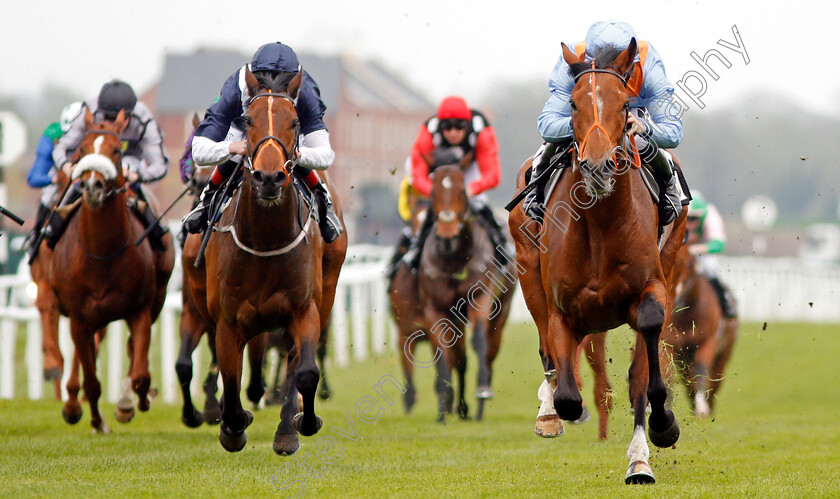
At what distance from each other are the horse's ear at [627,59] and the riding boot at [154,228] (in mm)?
3970

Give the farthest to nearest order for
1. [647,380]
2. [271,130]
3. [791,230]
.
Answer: [791,230] < [647,380] < [271,130]

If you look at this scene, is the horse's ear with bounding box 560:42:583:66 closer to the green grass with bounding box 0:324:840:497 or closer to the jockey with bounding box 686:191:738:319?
the green grass with bounding box 0:324:840:497

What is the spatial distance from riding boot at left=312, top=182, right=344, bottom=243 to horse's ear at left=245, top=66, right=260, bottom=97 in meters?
0.94

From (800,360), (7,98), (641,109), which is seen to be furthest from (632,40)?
(7,98)

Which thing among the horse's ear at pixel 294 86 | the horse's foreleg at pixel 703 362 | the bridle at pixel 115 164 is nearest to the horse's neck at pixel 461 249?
the horse's foreleg at pixel 703 362

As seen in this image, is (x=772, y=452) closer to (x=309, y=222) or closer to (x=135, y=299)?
(x=309, y=222)

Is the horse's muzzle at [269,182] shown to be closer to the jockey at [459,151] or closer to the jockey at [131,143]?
the jockey at [131,143]

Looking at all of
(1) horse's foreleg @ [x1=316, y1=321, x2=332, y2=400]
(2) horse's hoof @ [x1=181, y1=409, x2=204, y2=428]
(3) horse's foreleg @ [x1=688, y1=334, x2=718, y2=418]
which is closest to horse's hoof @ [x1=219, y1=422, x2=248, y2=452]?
(2) horse's hoof @ [x1=181, y1=409, x2=204, y2=428]

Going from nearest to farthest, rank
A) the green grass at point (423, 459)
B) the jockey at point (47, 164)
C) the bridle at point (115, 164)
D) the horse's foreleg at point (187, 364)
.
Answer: the green grass at point (423, 459)
the horse's foreleg at point (187, 364)
the bridle at point (115, 164)
the jockey at point (47, 164)

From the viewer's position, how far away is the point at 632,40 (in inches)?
220

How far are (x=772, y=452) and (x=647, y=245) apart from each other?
112 inches

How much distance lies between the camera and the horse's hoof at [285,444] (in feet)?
21.1

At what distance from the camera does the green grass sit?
18.4ft

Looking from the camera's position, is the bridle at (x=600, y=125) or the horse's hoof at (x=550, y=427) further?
the horse's hoof at (x=550, y=427)
